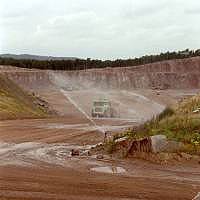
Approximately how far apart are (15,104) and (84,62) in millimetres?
78792

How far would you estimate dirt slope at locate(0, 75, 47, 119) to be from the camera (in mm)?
42719

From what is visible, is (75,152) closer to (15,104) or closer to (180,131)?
(180,131)

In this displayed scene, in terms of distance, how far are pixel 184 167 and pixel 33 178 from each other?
4.47 meters

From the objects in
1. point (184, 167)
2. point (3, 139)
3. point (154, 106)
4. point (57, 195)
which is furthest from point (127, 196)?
point (154, 106)

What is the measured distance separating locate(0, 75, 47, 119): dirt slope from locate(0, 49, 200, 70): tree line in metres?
59.7

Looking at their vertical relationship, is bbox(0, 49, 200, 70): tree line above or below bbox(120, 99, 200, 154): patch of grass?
above

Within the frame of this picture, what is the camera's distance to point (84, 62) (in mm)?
125375

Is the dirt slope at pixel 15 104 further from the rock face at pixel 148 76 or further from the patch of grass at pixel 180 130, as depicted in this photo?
the rock face at pixel 148 76

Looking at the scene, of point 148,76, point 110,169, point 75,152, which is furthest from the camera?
point 148,76

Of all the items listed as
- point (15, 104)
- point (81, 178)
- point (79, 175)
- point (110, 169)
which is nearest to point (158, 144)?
point (110, 169)

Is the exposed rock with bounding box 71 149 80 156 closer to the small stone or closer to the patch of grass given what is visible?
the small stone

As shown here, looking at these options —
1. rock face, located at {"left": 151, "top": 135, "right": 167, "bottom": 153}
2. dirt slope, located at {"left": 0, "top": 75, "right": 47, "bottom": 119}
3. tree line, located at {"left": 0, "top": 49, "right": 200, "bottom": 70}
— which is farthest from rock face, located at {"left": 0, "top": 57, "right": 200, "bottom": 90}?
rock face, located at {"left": 151, "top": 135, "right": 167, "bottom": 153}

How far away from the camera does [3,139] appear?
23531mm

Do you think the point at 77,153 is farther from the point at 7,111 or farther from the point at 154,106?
the point at 154,106
